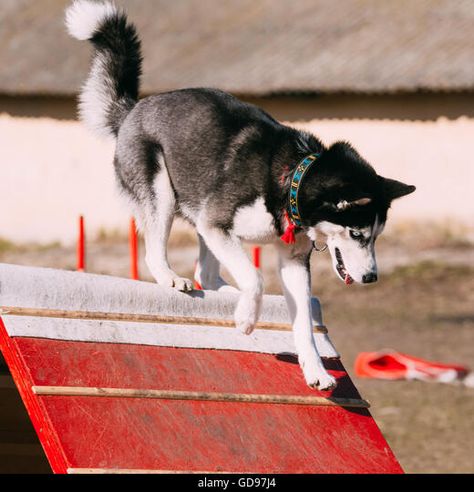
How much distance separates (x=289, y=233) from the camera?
6062 millimetres

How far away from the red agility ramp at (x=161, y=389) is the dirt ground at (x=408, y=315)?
3.53 meters

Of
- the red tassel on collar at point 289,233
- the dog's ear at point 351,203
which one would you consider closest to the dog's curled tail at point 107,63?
the red tassel on collar at point 289,233

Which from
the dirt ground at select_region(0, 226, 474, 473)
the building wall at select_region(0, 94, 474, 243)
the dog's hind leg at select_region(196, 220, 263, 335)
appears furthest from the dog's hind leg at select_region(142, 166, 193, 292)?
the building wall at select_region(0, 94, 474, 243)

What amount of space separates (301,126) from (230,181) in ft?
54.3

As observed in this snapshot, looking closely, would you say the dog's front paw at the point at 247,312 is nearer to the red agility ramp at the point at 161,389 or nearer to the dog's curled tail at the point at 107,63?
the red agility ramp at the point at 161,389

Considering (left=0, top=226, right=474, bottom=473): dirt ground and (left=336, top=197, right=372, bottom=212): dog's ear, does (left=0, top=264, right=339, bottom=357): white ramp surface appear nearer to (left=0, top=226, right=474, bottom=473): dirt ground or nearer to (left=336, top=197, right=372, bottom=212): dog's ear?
(left=336, top=197, right=372, bottom=212): dog's ear

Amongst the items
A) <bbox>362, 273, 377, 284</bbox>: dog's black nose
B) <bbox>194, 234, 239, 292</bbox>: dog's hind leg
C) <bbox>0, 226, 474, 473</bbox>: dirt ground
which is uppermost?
<bbox>362, 273, 377, 284</bbox>: dog's black nose

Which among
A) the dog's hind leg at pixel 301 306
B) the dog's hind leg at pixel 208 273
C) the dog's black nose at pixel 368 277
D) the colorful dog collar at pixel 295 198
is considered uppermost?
the colorful dog collar at pixel 295 198

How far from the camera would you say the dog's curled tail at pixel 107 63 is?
22.8ft

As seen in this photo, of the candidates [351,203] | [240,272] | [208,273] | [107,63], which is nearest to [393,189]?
[351,203]

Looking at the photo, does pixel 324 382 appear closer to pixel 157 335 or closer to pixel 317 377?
pixel 317 377

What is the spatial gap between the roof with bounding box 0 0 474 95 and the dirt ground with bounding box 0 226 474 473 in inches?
128

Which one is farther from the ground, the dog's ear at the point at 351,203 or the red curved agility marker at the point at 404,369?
the dog's ear at the point at 351,203

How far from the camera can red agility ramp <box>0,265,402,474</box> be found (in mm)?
5234
